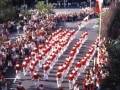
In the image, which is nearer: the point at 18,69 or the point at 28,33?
the point at 18,69

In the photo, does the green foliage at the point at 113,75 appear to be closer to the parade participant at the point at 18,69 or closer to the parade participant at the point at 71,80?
the parade participant at the point at 71,80

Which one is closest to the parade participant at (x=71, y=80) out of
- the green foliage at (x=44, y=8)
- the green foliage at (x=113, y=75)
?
the green foliage at (x=113, y=75)

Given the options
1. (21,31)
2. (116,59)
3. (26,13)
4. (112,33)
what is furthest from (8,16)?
(116,59)

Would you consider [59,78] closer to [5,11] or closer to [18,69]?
[18,69]

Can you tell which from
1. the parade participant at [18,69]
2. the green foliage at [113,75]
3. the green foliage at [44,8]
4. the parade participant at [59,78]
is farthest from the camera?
the green foliage at [44,8]

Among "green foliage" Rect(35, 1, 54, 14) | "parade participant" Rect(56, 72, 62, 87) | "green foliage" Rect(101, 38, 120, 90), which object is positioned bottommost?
"parade participant" Rect(56, 72, 62, 87)

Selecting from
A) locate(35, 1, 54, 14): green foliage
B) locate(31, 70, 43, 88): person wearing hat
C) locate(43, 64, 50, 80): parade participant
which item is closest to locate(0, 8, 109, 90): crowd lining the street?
locate(35, 1, 54, 14): green foliage

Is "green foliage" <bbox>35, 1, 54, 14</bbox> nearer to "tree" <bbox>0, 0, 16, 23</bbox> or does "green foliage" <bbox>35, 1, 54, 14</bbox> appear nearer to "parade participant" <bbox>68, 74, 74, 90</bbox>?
"tree" <bbox>0, 0, 16, 23</bbox>

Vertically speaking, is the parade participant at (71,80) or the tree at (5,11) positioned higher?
the tree at (5,11)

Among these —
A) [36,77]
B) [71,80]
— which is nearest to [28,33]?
[36,77]

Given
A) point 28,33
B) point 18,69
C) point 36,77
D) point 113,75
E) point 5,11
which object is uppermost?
point 5,11

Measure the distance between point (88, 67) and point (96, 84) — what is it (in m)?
5.69

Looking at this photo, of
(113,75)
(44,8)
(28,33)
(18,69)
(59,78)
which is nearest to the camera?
(113,75)

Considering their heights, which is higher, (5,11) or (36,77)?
(5,11)
